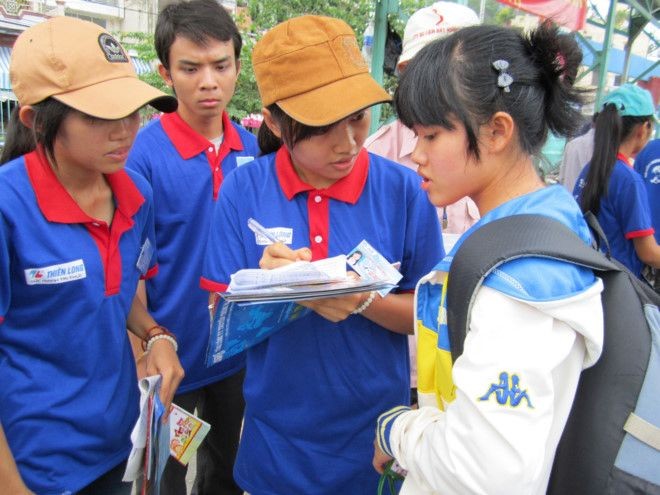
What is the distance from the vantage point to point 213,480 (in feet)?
7.52

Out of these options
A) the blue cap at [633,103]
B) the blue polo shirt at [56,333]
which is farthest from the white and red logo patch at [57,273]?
the blue cap at [633,103]

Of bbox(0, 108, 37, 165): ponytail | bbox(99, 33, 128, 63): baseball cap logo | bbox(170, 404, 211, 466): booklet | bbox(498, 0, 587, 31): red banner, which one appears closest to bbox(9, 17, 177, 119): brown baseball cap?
bbox(99, 33, 128, 63): baseball cap logo

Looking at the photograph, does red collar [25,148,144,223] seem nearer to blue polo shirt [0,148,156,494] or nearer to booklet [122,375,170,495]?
blue polo shirt [0,148,156,494]

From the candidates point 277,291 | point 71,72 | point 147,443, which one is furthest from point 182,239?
point 277,291

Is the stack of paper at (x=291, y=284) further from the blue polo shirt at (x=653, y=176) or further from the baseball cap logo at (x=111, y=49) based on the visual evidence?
the blue polo shirt at (x=653, y=176)

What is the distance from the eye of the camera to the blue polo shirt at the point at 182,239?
78.9 inches

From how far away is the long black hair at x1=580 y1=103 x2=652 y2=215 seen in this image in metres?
2.91

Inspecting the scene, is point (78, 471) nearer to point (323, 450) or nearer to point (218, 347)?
point (218, 347)

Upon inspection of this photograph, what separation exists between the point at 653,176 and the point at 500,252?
10.2 ft

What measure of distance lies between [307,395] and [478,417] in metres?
0.69

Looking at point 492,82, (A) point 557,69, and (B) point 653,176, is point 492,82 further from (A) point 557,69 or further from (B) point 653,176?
(B) point 653,176

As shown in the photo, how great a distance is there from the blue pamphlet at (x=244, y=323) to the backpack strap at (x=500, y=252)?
1.47 feet

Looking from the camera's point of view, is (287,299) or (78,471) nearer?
(287,299)

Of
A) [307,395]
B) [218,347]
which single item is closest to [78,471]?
[218,347]
